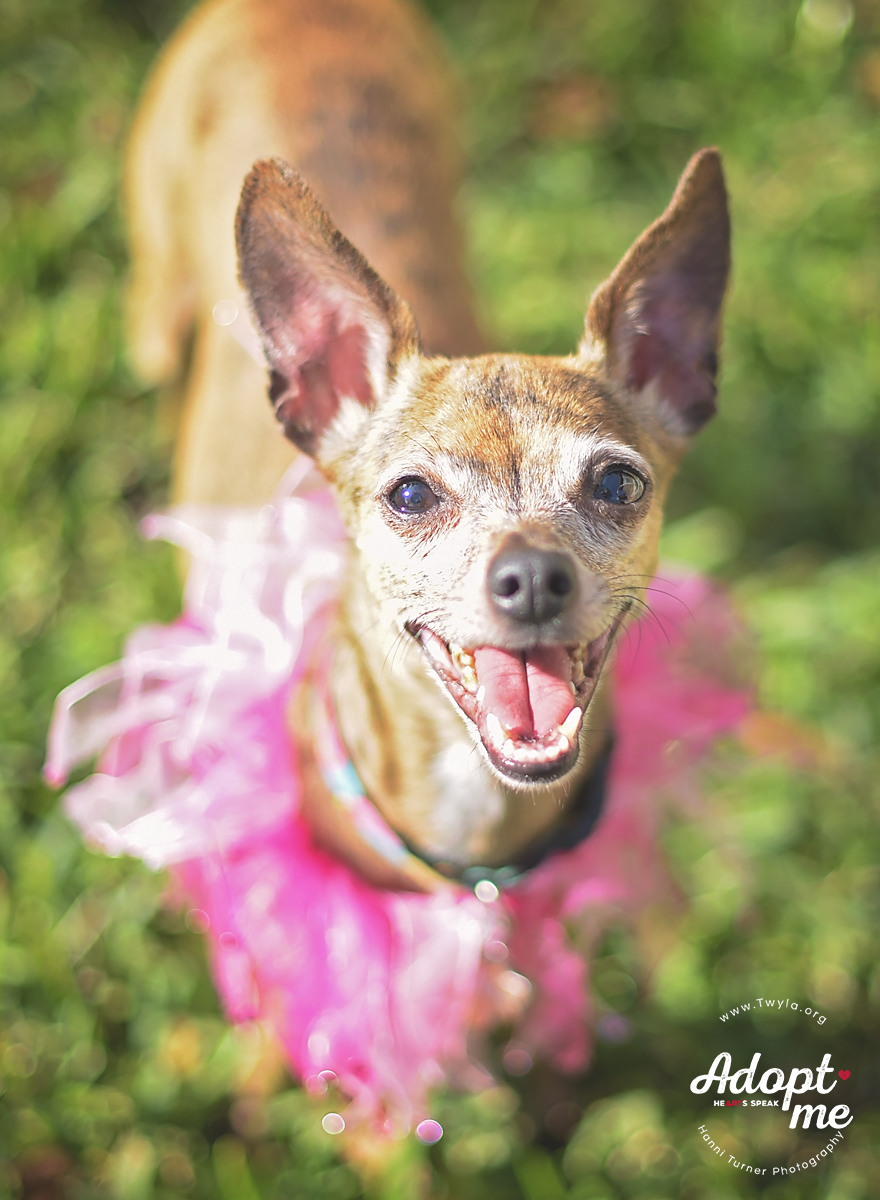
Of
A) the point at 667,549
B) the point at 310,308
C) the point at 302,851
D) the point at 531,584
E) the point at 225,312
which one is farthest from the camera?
the point at 667,549

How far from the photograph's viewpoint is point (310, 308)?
7.14ft

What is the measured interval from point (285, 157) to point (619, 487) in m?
1.69

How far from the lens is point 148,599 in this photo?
381cm

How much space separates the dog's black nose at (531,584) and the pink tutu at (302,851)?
706 mm

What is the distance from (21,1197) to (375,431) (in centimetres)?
235

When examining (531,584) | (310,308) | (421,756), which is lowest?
(421,756)

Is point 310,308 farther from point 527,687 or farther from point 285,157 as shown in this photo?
point 285,157

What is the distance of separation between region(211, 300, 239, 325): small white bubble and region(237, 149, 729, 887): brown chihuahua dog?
3.18 feet

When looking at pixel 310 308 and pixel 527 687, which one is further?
pixel 310 308

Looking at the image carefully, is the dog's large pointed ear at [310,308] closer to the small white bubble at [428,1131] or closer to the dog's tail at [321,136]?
the dog's tail at [321,136]

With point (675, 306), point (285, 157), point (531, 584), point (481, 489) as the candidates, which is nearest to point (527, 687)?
point (531, 584)

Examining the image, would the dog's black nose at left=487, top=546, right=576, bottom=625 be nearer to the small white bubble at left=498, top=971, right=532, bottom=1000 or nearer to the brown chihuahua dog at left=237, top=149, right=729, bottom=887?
the brown chihuahua dog at left=237, top=149, right=729, bottom=887

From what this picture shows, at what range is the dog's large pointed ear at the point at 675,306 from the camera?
6.60ft

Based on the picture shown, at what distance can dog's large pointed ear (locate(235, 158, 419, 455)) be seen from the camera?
1950 mm
